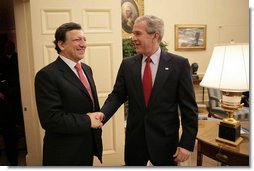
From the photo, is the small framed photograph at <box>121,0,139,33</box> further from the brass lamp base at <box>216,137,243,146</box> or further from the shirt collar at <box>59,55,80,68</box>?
the brass lamp base at <box>216,137,243,146</box>

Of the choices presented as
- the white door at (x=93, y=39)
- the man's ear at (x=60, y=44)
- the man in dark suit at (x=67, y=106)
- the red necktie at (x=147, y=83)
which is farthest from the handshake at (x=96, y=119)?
the white door at (x=93, y=39)

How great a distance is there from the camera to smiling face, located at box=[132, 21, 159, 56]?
1395 millimetres

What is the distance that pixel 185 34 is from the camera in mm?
3098

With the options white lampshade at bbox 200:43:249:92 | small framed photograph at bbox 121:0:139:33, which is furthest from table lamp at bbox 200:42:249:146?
small framed photograph at bbox 121:0:139:33

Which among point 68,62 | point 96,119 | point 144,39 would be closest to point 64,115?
point 96,119

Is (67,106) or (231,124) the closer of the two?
(67,106)

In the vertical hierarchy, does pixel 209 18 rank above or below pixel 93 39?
above

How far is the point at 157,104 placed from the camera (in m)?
1.35

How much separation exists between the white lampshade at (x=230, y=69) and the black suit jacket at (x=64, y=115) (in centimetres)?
75

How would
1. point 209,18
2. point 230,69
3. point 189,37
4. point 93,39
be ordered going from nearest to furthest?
point 230,69 → point 209,18 → point 93,39 → point 189,37

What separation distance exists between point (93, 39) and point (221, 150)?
139 cm

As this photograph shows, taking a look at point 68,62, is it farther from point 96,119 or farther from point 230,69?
point 230,69

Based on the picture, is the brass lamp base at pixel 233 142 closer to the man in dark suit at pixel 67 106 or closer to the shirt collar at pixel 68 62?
the man in dark suit at pixel 67 106

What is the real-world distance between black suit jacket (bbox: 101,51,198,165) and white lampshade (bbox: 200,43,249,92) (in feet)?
0.56
